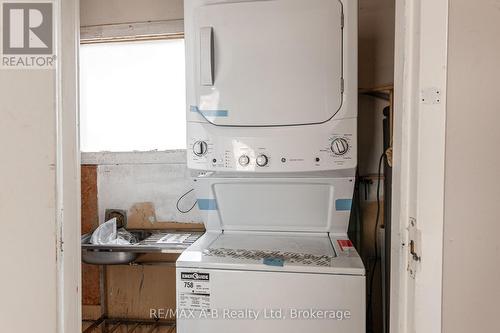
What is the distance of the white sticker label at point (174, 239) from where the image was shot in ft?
6.29

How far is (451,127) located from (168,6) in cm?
201

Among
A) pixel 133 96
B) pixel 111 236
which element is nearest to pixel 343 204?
pixel 111 236

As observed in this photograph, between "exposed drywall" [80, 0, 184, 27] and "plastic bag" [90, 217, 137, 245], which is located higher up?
"exposed drywall" [80, 0, 184, 27]

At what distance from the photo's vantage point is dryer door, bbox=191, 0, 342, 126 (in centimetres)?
139

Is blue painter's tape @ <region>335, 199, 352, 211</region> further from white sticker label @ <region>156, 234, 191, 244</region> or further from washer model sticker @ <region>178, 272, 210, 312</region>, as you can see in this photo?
white sticker label @ <region>156, 234, 191, 244</region>

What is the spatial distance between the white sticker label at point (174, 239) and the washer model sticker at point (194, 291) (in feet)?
2.10

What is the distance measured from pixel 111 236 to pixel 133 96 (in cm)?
95

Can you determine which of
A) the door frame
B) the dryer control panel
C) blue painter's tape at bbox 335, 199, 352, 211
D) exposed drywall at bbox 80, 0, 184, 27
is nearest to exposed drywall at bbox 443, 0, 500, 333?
the door frame

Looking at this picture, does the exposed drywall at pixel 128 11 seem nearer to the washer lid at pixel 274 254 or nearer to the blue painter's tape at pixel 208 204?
the blue painter's tape at pixel 208 204

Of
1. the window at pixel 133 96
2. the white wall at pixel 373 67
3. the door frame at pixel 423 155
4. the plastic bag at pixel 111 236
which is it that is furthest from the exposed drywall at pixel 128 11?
the door frame at pixel 423 155

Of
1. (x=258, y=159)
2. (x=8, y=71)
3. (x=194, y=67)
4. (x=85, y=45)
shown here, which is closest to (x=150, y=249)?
(x=258, y=159)

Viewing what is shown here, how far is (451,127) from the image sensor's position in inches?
25.6

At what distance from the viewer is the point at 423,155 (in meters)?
0.66

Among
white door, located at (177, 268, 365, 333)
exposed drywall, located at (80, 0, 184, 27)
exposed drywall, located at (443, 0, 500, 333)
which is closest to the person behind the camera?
exposed drywall, located at (443, 0, 500, 333)
